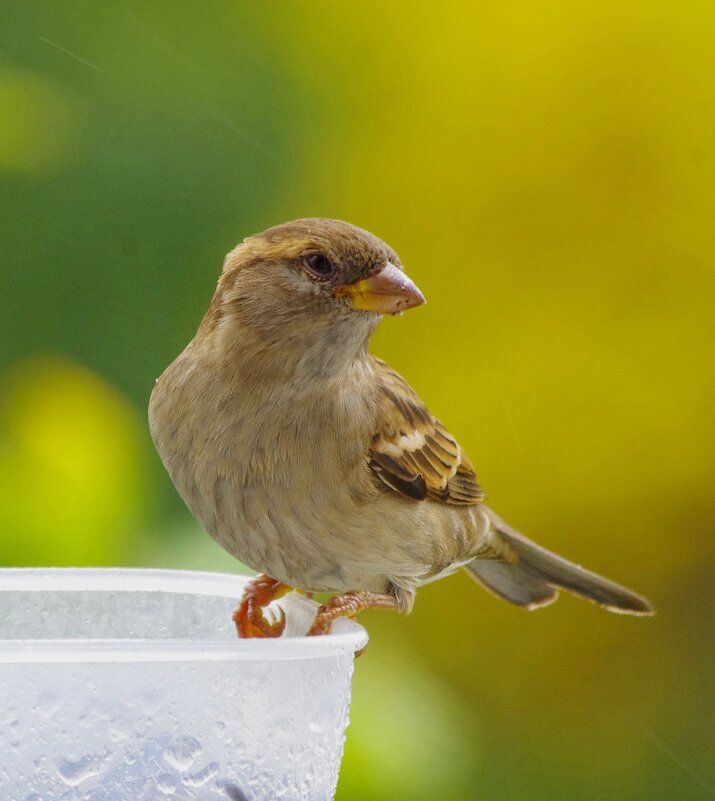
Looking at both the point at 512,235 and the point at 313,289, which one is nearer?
the point at 313,289

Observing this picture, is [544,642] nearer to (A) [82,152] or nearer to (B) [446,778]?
(B) [446,778]

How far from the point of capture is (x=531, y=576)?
6.25ft

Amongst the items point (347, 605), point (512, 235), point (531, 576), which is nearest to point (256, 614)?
point (347, 605)

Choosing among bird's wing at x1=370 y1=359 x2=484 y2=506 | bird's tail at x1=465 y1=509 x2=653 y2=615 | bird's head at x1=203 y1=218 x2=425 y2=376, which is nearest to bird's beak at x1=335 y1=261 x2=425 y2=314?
bird's head at x1=203 y1=218 x2=425 y2=376

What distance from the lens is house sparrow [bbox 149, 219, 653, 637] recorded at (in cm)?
134

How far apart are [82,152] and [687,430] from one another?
50.8 inches

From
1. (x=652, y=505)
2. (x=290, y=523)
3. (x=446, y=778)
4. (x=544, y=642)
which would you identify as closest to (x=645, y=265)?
(x=652, y=505)

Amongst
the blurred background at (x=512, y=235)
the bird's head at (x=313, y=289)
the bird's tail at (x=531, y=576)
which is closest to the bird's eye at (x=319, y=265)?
the bird's head at (x=313, y=289)

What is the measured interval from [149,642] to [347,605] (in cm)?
52

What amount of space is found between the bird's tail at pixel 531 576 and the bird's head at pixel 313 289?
0.58 meters

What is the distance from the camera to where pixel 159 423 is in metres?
1.38

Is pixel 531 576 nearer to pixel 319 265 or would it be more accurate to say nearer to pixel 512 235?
pixel 319 265

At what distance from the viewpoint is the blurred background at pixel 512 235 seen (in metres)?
2.33

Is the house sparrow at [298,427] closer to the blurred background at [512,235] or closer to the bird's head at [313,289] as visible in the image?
the bird's head at [313,289]
